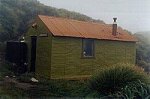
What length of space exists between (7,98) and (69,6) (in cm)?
424

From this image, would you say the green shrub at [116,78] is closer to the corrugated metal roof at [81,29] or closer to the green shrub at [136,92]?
the green shrub at [136,92]

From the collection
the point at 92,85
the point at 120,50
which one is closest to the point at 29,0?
the point at 120,50

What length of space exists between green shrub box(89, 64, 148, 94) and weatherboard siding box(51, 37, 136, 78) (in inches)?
133

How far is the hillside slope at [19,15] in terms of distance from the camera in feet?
43.0

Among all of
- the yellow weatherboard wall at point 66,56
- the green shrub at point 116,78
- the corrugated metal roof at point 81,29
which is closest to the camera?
the green shrub at point 116,78

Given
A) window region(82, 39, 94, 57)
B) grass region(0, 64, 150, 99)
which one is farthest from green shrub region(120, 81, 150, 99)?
window region(82, 39, 94, 57)

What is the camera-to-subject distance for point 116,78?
343 inches

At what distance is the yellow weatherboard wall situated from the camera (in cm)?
1216

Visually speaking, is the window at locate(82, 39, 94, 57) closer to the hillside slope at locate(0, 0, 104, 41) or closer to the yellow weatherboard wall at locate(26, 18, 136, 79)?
the yellow weatherboard wall at locate(26, 18, 136, 79)

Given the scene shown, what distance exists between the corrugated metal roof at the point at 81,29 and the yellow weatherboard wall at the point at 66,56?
0.15 metres

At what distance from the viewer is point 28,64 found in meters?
13.1

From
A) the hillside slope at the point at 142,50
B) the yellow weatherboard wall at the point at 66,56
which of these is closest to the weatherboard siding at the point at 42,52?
the yellow weatherboard wall at the point at 66,56

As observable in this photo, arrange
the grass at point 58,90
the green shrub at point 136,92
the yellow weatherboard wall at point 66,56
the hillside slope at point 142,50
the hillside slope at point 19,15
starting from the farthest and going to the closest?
the hillside slope at point 142,50 < the hillside slope at point 19,15 < the yellow weatherboard wall at point 66,56 < the grass at point 58,90 < the green shrub at point 136,92

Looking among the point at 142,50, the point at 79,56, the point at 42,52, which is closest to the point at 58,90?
the point at 42,52
